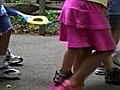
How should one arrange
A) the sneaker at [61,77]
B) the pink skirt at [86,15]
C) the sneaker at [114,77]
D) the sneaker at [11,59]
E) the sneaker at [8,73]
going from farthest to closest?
1. the sneaker at [11,59]
2. the sneaker at [8,73]
3. the sneaker at [114,77]
4. the sneaker at [61,77]
5. the pink skirt at [86,15]

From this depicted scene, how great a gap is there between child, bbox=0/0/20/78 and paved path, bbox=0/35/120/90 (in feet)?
0.24

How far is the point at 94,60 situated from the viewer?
9.80ft

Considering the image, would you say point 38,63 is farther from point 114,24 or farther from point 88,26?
point 88,26

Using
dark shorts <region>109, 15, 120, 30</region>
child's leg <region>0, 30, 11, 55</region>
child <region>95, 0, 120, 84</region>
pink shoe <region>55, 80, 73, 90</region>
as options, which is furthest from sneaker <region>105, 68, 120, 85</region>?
child's leg <region>0, 30, 11, 55</region>

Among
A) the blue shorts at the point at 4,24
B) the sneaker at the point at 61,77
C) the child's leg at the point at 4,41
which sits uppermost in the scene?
the blue shorts at the point at 4,24

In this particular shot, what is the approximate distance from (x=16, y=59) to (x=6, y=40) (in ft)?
1.78

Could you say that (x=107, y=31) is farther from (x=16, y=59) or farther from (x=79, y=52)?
(x=16, y=59)

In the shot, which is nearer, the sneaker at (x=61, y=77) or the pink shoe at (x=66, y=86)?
the pink shoe at (x=66, y=86)

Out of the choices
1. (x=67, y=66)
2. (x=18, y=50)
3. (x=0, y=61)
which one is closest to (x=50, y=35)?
(x=18, y=50)

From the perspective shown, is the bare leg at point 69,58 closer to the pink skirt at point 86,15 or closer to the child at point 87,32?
the child at point 87,32

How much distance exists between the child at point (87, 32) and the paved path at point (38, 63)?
599 millimetres

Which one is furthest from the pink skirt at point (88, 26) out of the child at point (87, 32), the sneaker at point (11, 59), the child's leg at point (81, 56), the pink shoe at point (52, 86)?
the sneaker at point (11, 59)

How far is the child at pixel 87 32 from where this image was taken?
2930mm

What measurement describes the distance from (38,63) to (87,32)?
5.09 feet
